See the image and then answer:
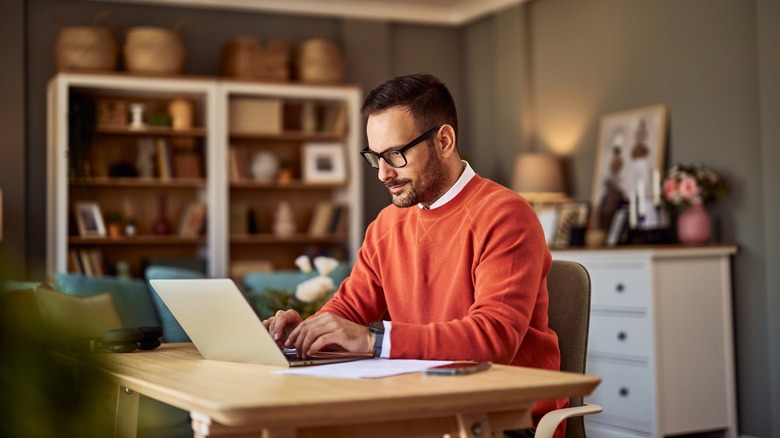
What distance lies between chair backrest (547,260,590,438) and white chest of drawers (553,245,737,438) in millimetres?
2326

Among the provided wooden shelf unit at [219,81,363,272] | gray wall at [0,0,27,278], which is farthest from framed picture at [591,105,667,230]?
gray wall at [0,0,27,278]

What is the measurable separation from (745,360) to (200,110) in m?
3.88

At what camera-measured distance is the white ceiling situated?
21.7ft

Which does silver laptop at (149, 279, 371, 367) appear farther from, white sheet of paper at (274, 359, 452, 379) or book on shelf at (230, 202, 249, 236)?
book on shelf at (230, 202, 249, 236)

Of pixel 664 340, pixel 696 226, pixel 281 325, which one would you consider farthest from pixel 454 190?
pixel 696 226

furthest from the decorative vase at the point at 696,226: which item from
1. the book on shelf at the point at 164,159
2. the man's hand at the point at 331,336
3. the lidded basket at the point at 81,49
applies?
the lidded basket at the point at 81,49

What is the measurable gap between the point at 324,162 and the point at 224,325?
5087mm

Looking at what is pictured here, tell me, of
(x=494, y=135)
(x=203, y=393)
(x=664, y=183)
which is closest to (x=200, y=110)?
(x=494, y=135)

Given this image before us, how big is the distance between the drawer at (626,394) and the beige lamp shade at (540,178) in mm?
1457

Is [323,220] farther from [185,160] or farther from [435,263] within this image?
[435,263]

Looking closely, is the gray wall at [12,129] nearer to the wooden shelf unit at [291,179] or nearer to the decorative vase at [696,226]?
the wooden shelf unit at [291,179]

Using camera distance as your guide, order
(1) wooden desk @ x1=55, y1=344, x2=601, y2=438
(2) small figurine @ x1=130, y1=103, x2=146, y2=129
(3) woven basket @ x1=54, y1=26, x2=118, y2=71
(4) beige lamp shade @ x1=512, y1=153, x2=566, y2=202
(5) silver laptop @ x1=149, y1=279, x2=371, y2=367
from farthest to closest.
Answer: (2) small figurine @ x1=130, y1=103, x2=146, y2=129 → (3) woven basket @ x1=54, y1=26, x2=118, y2=71 → (4) beige lamp shade @ x1=512, y1=153, x2=566, y2=202 → (5) silver laptop @ x1=149, y1=279, x2=371, y2=367 → (1) wooden desk @ x1=55, y1=344, x2=601, y2=438

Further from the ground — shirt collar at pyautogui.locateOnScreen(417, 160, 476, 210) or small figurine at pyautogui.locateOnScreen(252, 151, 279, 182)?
small figurine at pyautogui.locateOnScreen(252, 151, 279, 182)

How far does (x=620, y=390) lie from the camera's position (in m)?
4.47
